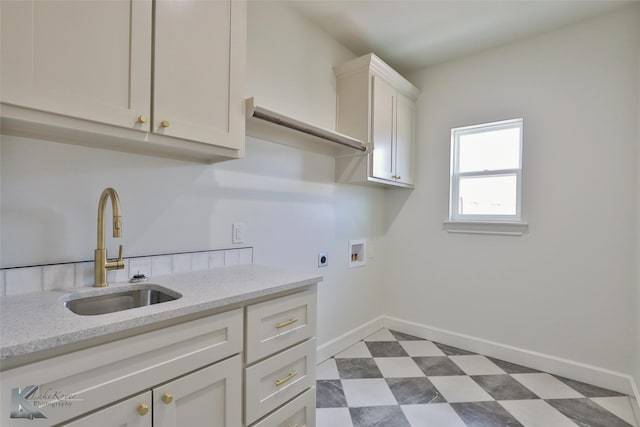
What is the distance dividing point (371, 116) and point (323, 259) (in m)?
1.16

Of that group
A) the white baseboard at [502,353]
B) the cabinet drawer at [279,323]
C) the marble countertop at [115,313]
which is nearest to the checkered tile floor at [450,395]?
the white baseboard at [502,353]

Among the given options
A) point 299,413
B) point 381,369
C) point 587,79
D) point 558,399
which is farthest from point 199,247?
point 587,79

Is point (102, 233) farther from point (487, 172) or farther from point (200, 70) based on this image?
point (487, 172)

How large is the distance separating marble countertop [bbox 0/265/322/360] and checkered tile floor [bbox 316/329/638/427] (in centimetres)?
103

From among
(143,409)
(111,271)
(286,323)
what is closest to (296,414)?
(286,323)

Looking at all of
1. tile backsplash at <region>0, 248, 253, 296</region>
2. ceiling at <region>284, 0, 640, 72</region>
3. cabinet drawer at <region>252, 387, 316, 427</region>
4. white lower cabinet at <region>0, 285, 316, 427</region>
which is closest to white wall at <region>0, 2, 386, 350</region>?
tile backsplash at <region>0, 248, 253, 296</region>

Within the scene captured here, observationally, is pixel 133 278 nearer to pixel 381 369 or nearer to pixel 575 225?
pixel 381 369

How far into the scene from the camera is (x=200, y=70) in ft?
4.35

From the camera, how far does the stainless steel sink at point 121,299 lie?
120cm

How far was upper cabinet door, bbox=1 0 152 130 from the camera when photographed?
908 millimetres

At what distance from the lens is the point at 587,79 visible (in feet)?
7.44

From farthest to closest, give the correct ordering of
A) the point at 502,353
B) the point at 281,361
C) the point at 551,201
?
the point at 502,353 → the point at 551,201 → the point at 281,361

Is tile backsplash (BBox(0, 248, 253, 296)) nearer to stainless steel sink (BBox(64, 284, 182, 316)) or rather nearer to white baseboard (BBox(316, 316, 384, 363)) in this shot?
stainless steel sink (BBox(64, 284, 182, 316))

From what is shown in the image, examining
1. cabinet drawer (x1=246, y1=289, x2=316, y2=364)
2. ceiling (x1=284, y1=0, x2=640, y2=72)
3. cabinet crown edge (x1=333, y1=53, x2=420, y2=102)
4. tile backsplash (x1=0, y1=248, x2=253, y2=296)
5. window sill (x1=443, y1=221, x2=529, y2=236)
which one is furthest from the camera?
window sill (x1=443, y1=221, x2=529, y2=236)
